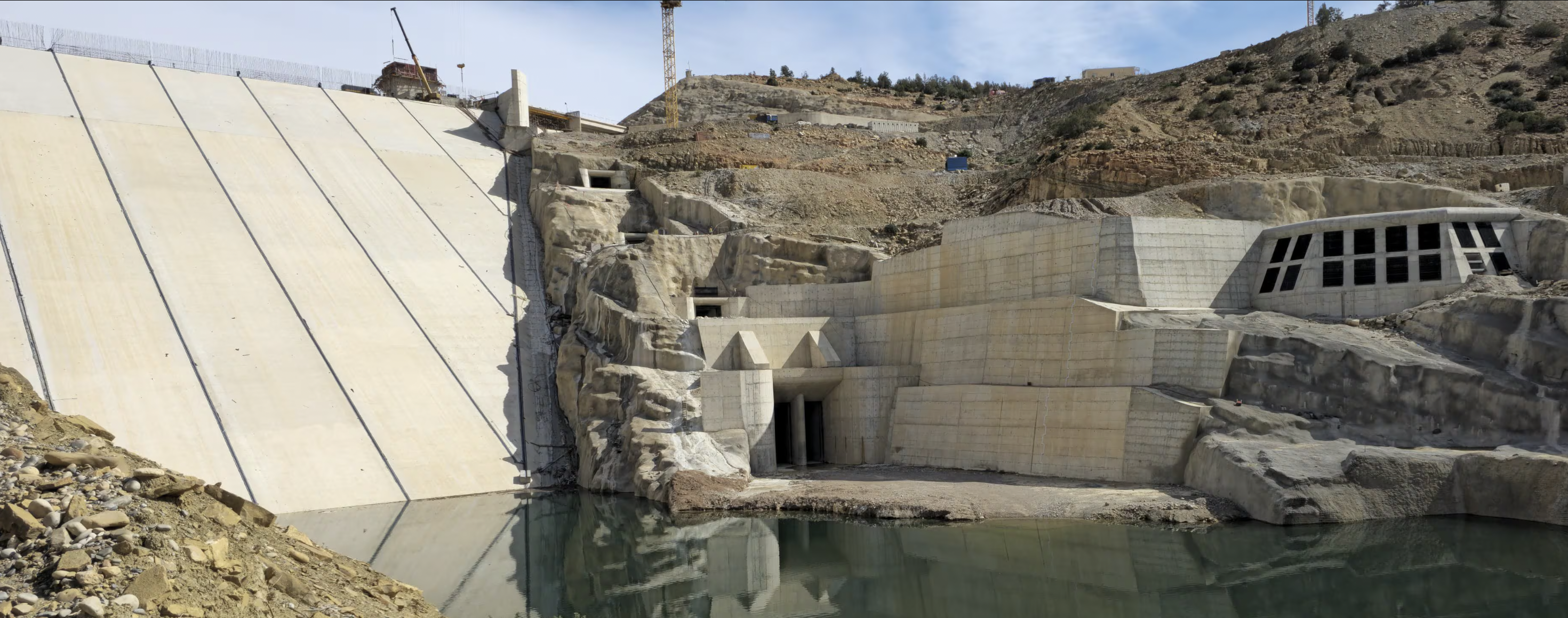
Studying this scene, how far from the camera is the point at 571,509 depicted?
22078mm

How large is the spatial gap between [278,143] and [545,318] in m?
11.3

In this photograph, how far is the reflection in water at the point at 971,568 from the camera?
14094 millimetres

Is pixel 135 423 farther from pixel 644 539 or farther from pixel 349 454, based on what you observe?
pixel 644 539

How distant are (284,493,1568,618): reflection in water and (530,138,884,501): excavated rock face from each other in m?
2.85

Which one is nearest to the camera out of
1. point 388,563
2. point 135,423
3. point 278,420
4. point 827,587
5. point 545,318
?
point 827,587

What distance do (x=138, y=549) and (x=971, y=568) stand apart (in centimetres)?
1034

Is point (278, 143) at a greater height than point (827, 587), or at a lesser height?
greater

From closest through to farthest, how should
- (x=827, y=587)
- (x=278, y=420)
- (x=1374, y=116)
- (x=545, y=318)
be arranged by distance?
(x=827, y=587), (x=278, y=420), (x=545, y=318), (x=1374, y=116)

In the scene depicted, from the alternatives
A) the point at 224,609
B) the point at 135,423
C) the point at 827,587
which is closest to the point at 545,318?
the point at 135,423

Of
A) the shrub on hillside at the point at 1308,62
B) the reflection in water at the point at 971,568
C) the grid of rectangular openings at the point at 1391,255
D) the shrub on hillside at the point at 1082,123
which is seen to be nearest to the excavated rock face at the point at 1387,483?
the reflection in water at the point at 971,568

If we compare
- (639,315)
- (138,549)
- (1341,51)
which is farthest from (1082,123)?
(138,549)

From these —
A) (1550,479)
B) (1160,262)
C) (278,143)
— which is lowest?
(1550,479)

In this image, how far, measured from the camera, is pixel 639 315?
26.1m

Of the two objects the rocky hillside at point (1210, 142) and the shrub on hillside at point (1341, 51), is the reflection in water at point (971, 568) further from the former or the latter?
the shrub on hillside at point (1341, 51)
